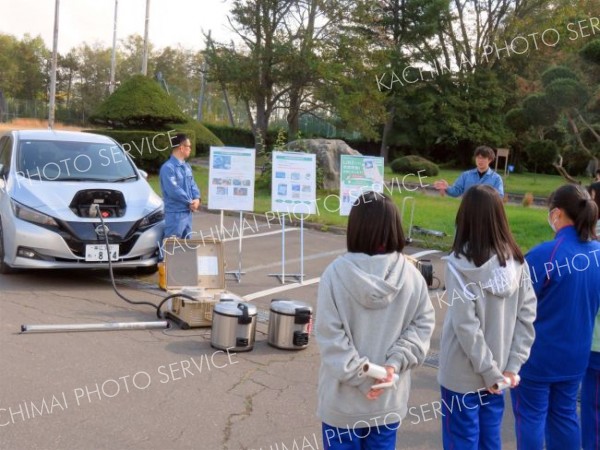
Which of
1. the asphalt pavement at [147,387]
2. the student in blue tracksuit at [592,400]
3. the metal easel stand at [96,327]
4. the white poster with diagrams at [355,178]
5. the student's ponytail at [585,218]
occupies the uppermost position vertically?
the white poster with diagrams at [355,178]

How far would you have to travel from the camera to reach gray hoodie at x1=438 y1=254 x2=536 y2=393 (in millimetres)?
3213

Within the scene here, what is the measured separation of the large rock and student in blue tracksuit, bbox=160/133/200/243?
11.5 m

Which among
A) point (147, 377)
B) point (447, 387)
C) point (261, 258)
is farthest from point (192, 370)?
point (261, 258)

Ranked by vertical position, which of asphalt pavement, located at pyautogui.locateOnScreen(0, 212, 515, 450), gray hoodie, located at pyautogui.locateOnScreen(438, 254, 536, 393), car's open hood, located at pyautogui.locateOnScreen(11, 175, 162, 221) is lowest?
asphalt pavement, located at pyautogui.locateOnScreen(0, 212, 515, 450)

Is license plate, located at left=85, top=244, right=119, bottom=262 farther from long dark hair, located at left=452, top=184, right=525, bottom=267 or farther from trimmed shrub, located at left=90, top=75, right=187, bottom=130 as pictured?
trimmed shrub, located at left=90, top=75, right=187, bottom=130

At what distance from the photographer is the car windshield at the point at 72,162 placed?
29.1 ft

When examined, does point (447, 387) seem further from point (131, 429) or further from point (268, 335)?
point (268, 335)

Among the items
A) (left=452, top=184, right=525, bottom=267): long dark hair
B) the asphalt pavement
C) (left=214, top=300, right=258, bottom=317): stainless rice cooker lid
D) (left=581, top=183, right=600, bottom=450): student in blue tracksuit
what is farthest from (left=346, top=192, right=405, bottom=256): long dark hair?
(left=214, top=300, right=258, bottom=317): stainless rice cooker lid

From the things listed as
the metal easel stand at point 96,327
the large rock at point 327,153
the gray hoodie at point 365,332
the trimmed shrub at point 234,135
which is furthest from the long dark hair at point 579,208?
the trimmed shrub at point 234,135

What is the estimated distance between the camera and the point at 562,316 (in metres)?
3.61

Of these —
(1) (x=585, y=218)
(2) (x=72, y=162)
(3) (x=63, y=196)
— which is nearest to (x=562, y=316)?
(1) (x=585, y=218)

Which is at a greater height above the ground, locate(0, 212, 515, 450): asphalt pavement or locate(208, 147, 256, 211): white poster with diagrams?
locate(208, 147, 256, 211): white poster with diagrams

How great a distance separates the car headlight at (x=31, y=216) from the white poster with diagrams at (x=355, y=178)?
3920mm

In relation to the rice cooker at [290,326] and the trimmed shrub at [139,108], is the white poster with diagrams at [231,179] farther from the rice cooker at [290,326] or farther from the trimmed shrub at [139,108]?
the trimmed shrub at [139,108]
